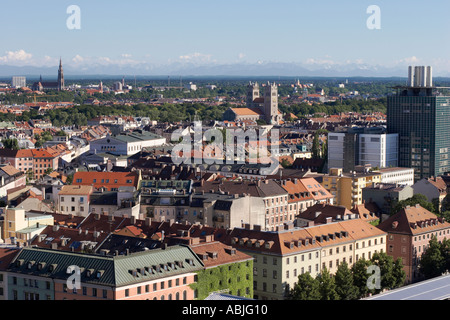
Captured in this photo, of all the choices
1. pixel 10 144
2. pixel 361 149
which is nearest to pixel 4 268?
pixel 361 149

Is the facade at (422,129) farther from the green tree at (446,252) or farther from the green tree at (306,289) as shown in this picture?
the green tree at (306,289)

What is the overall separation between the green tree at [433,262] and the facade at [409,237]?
2.38 feet

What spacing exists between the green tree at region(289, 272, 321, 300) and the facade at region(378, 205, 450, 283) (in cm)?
1094

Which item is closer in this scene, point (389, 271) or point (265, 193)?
point (389, 271)

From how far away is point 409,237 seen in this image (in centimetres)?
4466

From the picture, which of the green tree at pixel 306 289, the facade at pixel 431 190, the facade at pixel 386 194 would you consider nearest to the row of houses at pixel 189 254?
the green tree at pixel 306 289

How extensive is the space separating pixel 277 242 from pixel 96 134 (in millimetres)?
80384

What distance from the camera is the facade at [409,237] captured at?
4453 cm

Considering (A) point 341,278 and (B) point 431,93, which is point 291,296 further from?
(B) point 431,93

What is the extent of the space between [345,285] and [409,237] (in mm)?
→ 10310

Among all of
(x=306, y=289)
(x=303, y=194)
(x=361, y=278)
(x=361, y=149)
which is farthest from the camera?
(x=361, y=149)

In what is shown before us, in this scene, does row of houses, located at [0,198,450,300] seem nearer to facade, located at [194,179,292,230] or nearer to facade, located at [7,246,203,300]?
facade, located at [7,246,203,300]

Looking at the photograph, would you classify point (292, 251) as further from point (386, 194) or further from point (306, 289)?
point (386, 194)

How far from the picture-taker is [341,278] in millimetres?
35688
